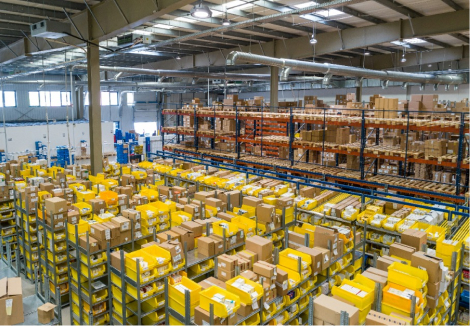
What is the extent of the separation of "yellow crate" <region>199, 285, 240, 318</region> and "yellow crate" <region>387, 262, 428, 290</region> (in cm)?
229

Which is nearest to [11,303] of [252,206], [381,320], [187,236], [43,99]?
[187,236]

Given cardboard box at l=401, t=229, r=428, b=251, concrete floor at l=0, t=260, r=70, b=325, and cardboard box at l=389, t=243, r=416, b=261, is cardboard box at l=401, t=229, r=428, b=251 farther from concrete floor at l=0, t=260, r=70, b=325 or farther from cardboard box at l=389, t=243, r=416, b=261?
concrete floor at l=0, t=260, r=70, b=325

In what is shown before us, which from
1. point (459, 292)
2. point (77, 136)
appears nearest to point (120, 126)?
point (77, 136)

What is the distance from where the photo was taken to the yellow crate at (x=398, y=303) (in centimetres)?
490

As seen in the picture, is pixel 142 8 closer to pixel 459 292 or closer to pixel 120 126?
pixel 459 292

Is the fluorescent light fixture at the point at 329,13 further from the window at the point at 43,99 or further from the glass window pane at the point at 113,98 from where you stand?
the glass window pane at the point at 113,98

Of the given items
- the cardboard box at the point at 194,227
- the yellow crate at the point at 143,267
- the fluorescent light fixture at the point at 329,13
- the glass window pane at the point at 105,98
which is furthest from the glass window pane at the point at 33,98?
the yellow crate at the point at 143,267

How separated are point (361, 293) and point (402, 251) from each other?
5.42 feet

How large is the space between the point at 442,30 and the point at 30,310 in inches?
473

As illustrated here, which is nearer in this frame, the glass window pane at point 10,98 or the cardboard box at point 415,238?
the cardboard box at point 415,238

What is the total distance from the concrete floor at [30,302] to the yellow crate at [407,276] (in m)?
5.09

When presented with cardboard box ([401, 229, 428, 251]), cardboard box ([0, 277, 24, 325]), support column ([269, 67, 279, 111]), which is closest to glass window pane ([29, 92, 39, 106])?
support column ([269, 67, 279, 111])

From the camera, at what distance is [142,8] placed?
340 inches

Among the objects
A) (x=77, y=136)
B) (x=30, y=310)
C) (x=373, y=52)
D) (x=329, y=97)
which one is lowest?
(x=30, y=310)
